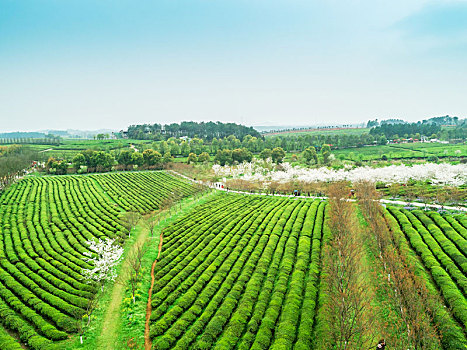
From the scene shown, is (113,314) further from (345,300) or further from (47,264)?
(345,300)

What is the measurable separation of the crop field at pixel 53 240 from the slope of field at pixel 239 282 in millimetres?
9082

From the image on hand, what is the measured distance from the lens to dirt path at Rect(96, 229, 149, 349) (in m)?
24.9

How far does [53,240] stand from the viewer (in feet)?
143

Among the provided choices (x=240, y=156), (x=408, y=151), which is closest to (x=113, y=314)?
(x=240, y=156)

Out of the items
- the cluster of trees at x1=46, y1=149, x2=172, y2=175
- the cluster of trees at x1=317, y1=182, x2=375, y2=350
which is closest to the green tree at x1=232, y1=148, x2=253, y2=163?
the cluster of trees at x1=46, y1=149, x2=172, y2=175

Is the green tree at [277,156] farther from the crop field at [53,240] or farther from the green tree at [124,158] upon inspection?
the green tree at [124,158]

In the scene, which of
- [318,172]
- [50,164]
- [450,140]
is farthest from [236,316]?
[450,140]

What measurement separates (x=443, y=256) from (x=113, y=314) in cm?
3650

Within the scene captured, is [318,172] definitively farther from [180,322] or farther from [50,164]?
[50,164]

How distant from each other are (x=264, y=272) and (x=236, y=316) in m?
8.10

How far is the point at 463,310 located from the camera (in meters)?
23.2

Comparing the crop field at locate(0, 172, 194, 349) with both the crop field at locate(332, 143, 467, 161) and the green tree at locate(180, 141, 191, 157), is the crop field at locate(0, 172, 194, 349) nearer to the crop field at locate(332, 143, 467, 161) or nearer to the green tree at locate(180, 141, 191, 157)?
the green tree at locate(180, 141, 191, 157)

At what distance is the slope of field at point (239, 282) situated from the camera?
934 inches

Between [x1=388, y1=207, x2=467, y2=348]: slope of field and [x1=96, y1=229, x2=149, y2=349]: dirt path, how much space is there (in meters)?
27.0
